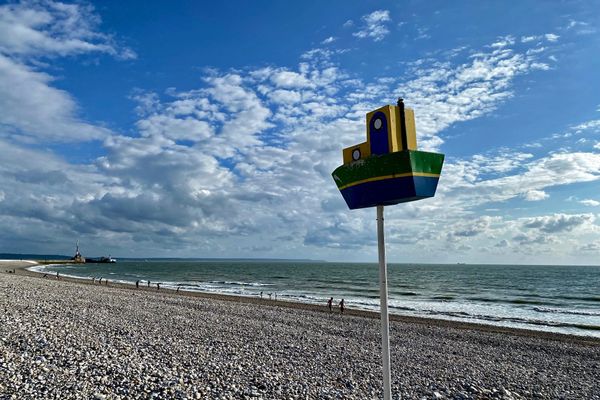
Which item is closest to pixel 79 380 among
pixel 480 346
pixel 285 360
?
Result: pixel 285 360

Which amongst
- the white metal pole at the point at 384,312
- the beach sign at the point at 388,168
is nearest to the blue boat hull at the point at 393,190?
the beach sign at the point at 388,168

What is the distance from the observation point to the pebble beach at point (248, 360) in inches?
301

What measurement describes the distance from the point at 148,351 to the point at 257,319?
9.44 meters

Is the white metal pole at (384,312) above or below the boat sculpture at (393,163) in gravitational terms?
below

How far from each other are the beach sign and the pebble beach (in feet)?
17.2

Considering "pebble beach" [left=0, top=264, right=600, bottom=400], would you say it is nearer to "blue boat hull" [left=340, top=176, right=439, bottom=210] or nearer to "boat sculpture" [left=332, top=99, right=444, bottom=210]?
"blue boat hull" [left=340, top=176, right=439, bottom=210]

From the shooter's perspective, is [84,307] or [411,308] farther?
[411,308]

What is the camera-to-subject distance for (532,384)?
35.3 ft

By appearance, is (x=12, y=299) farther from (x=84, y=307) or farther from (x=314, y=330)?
(x=314, y=330)

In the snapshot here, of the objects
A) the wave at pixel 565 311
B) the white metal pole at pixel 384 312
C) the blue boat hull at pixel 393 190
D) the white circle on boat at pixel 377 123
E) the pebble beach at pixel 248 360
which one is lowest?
the wave at pixel 565 311

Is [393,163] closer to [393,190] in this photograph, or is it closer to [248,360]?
[393,190]

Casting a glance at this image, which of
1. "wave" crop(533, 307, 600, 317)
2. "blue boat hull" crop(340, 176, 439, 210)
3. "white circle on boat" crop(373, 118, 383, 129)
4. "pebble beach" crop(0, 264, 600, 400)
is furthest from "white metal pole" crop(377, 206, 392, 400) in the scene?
"wave" crop(533, 307, 600, 317)

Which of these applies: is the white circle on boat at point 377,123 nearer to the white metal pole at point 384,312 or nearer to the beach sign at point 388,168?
the beach sign at point 388,168

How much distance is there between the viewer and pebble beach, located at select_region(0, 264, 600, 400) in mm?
7641
